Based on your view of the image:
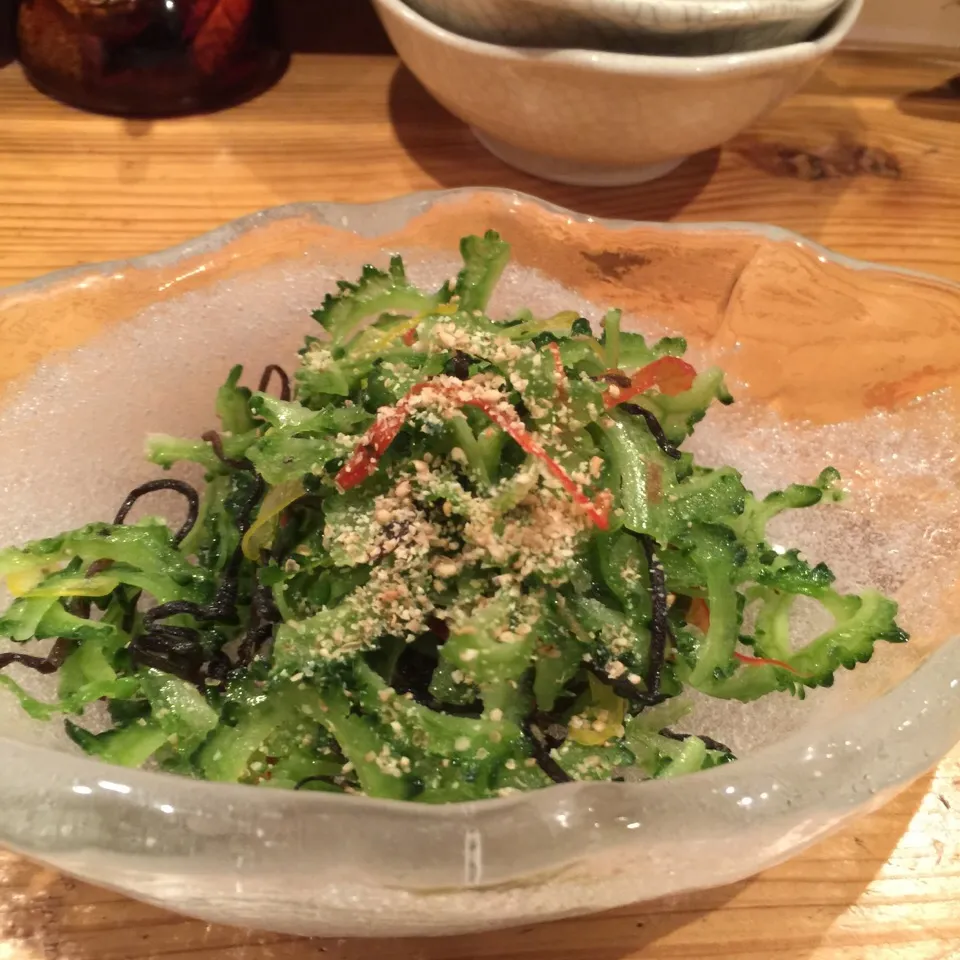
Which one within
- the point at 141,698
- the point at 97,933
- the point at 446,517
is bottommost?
the point at 97,933

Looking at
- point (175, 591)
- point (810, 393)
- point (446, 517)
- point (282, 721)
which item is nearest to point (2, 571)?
point (175, 591)

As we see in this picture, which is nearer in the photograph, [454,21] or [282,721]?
[282,721]

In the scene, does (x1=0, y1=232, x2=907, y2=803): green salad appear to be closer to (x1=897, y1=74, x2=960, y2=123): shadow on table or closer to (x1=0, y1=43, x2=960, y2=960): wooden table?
(x1=0, y1=43, x2=960, y2=960): wooden table

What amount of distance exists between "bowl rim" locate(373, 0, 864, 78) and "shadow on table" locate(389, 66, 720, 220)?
0.28 meters

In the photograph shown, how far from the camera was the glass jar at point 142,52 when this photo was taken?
1.54 metres

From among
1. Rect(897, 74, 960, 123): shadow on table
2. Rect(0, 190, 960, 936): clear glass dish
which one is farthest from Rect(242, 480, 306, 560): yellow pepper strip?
Rect(897, 74, 960, 123): shadow on table

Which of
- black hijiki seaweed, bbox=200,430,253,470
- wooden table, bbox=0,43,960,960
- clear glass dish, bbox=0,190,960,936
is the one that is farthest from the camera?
wooden table, bbox=0,43,960,960

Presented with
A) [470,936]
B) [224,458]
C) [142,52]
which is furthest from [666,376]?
[142,52]

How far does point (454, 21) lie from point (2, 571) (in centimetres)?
106

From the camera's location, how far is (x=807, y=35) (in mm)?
1404

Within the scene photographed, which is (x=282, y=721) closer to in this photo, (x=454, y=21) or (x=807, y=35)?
(x=454, y=21)

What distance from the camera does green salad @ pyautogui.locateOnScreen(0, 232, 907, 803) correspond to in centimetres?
73

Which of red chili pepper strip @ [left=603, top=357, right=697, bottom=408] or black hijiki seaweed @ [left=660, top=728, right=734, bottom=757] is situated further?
red chili pepper strip @ [left=603, top=357, right=697, bottom=408]

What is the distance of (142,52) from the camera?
159 centimetres
